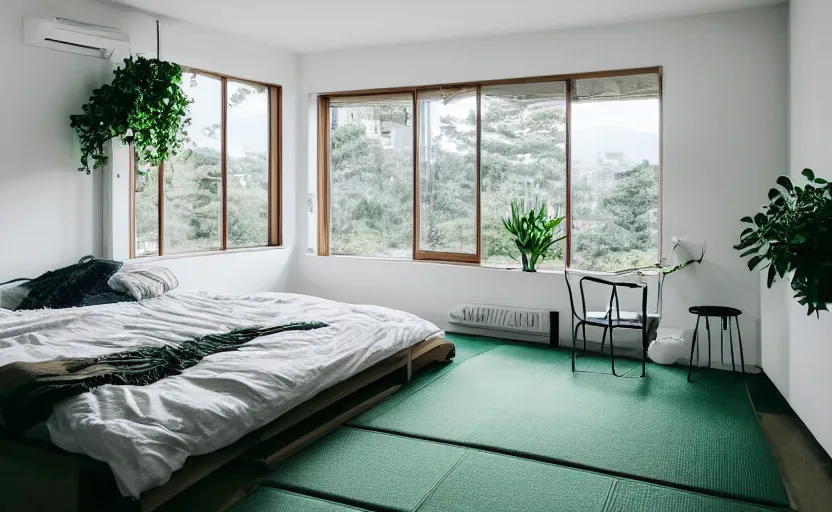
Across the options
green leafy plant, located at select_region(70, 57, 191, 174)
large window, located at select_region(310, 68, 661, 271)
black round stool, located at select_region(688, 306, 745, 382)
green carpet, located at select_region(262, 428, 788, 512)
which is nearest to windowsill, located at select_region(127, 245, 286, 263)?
large window, located at select_region(310, 68, 661, 271)

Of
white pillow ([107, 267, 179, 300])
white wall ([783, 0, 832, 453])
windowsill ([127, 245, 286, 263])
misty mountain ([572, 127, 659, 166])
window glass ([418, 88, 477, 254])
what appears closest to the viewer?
white wall ([783, 0, 832, 453])

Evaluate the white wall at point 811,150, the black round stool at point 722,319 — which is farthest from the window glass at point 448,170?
the white wall at point 811,150

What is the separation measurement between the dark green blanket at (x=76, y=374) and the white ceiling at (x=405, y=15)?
293cm

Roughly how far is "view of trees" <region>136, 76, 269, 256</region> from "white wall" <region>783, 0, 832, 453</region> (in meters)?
4.70

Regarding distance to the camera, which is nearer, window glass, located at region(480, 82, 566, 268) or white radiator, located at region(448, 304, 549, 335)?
white radiator, located at region(448, 304, 549, 335)

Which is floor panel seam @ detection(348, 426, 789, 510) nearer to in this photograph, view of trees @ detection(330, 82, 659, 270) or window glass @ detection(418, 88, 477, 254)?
view of trees @ detection(330, 82, 659, 270)

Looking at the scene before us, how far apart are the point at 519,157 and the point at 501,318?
1491mm

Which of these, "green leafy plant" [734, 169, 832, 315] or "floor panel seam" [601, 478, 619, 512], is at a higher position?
"green leafy plant" [734, 169, 832, 315]

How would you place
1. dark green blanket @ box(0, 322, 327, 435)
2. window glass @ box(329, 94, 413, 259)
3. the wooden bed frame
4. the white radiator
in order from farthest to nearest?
window glass @ box(329, 94, 413, 259) → the white radiator → dark green blanket @ box(0, 322, 327, 435) → the wooden bed frame

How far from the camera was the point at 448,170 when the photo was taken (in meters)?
6.47

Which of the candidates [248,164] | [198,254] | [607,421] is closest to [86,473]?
[607,421]

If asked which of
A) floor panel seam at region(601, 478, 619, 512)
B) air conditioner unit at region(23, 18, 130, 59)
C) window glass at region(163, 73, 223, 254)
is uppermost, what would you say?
air conditioner unit at region(23, 18, 130, 59)

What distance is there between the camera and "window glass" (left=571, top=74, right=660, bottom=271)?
557 cm

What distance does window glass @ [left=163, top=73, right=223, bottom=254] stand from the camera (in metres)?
5.83
